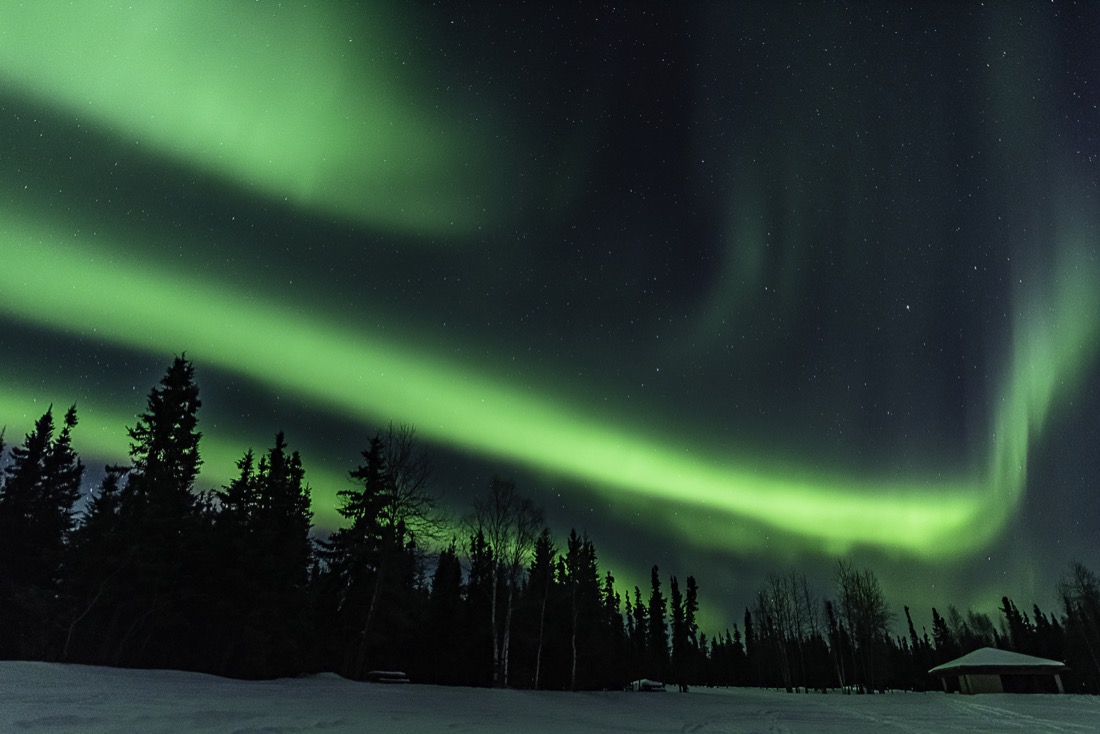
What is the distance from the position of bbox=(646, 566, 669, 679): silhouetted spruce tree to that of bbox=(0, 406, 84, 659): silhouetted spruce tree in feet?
300

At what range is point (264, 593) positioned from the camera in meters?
40.9

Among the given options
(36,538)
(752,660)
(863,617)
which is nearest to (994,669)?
(863,617)

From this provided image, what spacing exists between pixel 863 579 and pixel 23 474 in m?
104

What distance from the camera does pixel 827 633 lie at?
108750 mm

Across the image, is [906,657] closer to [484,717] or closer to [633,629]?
[633,629]

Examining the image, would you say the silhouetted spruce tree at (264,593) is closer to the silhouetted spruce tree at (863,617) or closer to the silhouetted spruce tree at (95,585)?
the silhouetted spruce tree at (95,585)

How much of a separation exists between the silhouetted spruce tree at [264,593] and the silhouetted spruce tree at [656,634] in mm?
82792

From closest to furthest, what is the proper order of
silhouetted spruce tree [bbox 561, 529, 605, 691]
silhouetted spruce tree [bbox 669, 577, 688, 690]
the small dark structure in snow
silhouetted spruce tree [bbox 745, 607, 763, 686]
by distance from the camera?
1. the small dark structure in snow
2. silhouetted spruce tree [bbox 561, 529, 605, 691]
3. silhouetted spruce tree [bbox 669, 577, 688, 690]
4. silhouetted spruce tree [bbox 745, 607, 763, 686]

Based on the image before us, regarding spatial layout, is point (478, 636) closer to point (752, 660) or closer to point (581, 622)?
point (581, 622)

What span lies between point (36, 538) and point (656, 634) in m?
114

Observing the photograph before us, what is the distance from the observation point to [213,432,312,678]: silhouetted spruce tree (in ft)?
133

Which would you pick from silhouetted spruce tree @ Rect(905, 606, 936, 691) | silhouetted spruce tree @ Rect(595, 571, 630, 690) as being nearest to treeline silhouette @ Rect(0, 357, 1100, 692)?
silhouetted spruce tree @ Rect(595, 571, 630, 690)

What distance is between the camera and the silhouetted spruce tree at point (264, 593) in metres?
40.5

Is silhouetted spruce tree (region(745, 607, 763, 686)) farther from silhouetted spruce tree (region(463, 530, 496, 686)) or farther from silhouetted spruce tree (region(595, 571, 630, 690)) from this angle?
silhouetted spruce tree (region(463, 530, 496, 686))
